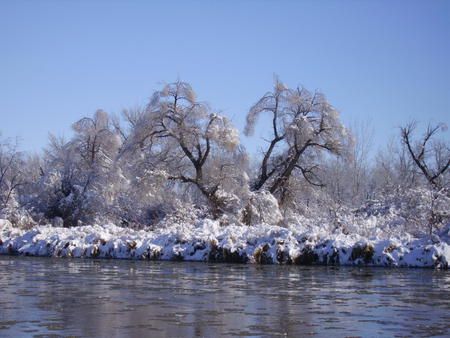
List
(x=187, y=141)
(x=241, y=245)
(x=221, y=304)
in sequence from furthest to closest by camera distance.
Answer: (x=187, y=141), (x=241, y=245), (x=221, y=304)

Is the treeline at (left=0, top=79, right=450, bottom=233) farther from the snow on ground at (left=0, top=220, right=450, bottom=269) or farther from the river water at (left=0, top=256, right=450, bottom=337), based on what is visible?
the river water at (left=0, top=256, right=450, bottom=337)

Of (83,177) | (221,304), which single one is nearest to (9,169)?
(83,177)

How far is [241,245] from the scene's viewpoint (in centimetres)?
2066

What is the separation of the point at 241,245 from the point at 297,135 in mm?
15312

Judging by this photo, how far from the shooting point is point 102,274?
1482cm

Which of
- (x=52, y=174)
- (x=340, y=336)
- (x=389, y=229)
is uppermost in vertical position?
(x=52, y=174)

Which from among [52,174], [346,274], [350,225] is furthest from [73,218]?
[346,274]

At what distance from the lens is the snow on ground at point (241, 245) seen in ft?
60.4

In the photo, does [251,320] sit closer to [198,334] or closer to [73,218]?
[198,334]

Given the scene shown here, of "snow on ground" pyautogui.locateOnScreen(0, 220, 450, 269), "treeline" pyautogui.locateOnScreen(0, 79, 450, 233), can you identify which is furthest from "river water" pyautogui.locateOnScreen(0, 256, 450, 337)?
"treeline" pyautogui.locateOnScreen(0, 79, 450, 233)

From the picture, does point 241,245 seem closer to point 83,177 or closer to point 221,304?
point 221,304

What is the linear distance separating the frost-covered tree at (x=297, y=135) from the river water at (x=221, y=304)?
20.4m

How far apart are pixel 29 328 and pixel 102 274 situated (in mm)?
8128

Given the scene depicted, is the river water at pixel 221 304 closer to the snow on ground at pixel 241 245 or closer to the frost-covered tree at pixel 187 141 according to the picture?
the snow on ground at pixel 241 245
